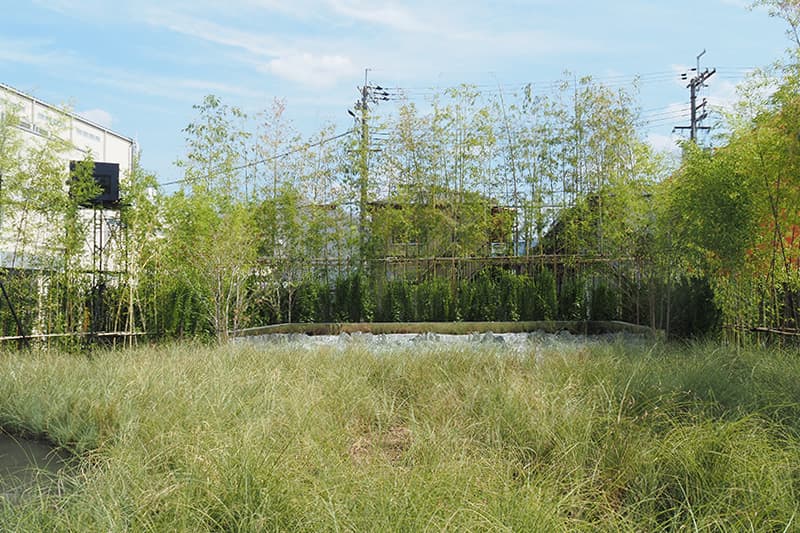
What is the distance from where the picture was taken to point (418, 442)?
2.66m

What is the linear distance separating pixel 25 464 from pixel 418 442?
1.84 meters

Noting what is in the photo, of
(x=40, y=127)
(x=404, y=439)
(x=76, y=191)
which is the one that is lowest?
(x=404, y=439)

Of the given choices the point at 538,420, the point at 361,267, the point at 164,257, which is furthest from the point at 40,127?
the point at 538,420

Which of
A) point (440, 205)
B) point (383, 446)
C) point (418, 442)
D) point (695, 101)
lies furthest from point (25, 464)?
point (695, 101)

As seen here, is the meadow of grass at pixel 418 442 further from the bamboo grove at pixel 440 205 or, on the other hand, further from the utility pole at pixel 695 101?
the utility pole at pixel 695 101

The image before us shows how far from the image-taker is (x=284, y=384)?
3725mm

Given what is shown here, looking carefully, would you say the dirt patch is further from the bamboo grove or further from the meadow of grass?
the bamboo grove

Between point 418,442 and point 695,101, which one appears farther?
point 695,101

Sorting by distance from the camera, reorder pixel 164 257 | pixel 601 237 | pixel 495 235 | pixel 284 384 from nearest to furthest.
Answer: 1. pixel 284 384
2. pixel 164 257
3. pixel 601 237
4. pixel 495 235

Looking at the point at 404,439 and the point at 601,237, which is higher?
the point at 601,237

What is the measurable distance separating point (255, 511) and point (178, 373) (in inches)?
82.5

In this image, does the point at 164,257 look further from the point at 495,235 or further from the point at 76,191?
the point at 495,235

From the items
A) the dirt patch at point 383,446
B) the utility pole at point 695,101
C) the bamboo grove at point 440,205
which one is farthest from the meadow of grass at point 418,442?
the utility pole at point 695,101

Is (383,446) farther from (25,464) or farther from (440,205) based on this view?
(440,205)
